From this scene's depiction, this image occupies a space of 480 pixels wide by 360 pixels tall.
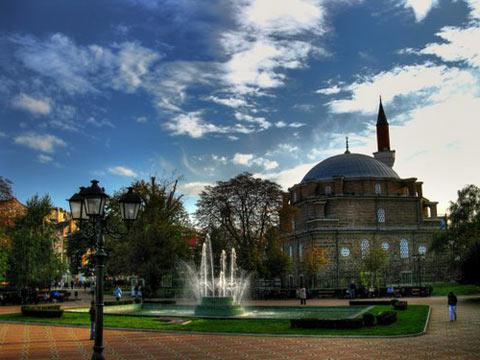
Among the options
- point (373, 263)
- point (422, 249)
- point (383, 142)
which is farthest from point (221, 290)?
point (383, 142)

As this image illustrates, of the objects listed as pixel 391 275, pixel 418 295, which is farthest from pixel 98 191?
pixel 391 275

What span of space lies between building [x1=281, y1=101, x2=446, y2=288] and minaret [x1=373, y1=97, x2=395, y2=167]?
635 cm

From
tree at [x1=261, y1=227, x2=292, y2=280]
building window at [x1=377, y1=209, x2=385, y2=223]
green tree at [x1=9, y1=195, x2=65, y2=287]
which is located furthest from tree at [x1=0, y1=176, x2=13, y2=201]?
→ building window at [x1=377, y1=209, x2=385, y2=223]

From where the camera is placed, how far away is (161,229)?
37.4 metres

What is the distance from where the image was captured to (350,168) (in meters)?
60.0

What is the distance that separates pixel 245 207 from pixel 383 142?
3352 cm

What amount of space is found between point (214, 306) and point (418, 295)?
22.5 m

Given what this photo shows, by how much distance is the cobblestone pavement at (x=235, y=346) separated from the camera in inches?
499

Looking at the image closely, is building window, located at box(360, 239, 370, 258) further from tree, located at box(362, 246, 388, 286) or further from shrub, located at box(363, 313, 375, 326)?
shrub, located at box(363, 313, 375, 326)

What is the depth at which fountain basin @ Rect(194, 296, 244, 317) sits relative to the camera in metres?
23.5

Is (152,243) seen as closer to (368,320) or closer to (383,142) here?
(368,320)

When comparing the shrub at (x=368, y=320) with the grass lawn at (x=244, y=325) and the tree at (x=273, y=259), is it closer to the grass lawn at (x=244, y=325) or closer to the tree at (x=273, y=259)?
the grass lawn at (x=244, y=325)

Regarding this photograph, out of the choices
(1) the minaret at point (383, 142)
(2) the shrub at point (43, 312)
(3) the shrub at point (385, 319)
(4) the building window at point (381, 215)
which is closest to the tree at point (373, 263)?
(4) the building window at point (381, 215)

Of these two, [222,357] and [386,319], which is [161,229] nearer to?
[386,319]
